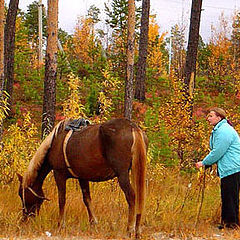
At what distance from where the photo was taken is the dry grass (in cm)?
555

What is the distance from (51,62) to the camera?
32.4 feet

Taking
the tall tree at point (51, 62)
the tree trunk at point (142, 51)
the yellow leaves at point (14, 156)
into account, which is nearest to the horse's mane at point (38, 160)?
the yellow leaves at point (14, 156)

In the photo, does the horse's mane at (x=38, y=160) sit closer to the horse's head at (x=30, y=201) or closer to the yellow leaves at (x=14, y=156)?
the horse's head at (x=30, y=201)

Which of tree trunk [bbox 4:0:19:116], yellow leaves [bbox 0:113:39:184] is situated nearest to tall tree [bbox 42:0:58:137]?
yellow leaves [bbox 0:113:39:184]

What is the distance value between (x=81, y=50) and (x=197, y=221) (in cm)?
3175

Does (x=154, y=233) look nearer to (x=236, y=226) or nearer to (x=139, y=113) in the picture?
(x=236, y=226)

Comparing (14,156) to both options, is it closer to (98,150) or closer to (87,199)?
(87,199)

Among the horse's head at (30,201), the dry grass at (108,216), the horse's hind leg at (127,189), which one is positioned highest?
the horse's hind leg at (127,189)

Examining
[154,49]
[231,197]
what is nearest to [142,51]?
[231,197]

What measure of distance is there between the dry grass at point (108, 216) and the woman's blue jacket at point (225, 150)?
0.92m

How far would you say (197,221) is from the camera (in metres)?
6.19

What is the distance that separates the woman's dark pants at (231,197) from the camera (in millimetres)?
5918

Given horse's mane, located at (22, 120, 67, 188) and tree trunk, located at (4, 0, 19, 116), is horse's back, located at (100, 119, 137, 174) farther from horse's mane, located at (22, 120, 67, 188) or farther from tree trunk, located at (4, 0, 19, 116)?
tree trunk, located at (4, 0, 19, 116)

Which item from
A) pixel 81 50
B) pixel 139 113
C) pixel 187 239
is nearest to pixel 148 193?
pixel 187 239
